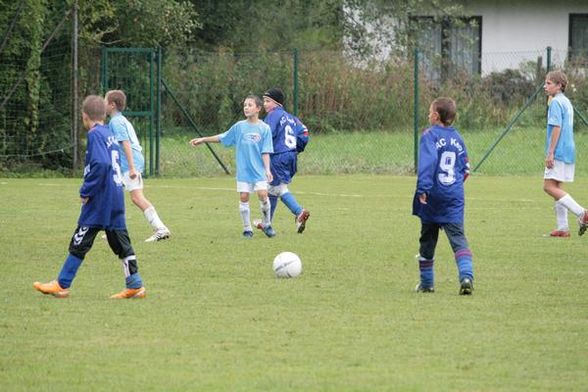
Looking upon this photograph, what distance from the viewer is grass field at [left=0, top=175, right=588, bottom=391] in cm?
670

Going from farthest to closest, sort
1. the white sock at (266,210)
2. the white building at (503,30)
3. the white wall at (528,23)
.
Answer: the white wall at (528,23)
the white building at (503,30)
the white sock at (266,210)

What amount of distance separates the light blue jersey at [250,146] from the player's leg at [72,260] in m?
4.46

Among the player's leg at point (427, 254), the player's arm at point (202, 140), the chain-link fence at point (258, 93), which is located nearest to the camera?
the player's leg at point (427, 254)

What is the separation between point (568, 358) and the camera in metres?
7.12

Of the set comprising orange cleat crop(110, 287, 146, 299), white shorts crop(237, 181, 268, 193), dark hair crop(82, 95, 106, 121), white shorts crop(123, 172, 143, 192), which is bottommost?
orange cleat crop(110, 287, 146, 299)

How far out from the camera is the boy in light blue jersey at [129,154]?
40.9 ft

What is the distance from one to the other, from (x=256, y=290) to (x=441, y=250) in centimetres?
337

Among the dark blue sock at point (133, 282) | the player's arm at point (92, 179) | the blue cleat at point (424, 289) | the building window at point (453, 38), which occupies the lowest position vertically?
the blue cleat at point (424, 289)

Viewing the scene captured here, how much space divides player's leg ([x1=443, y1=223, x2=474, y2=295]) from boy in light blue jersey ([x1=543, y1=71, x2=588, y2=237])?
4278mm

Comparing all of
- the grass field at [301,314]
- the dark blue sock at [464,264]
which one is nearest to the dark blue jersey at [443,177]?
the dark blue sock at [464,264]

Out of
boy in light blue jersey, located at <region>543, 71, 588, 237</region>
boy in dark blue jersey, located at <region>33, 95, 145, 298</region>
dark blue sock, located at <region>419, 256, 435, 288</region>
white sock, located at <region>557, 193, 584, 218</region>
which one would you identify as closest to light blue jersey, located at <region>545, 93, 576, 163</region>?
boy in light blue jersey, located at <region>543, 71, 588, 237</region>

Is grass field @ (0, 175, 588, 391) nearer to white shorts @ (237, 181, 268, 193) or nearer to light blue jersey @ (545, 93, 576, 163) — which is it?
white shorts @ (237, 181, 268, 193)

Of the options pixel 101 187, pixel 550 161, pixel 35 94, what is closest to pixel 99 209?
pixel 101 187

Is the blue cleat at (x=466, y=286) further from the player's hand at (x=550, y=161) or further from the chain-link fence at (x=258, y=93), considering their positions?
the chain-link fence at (x=258, y=93)
